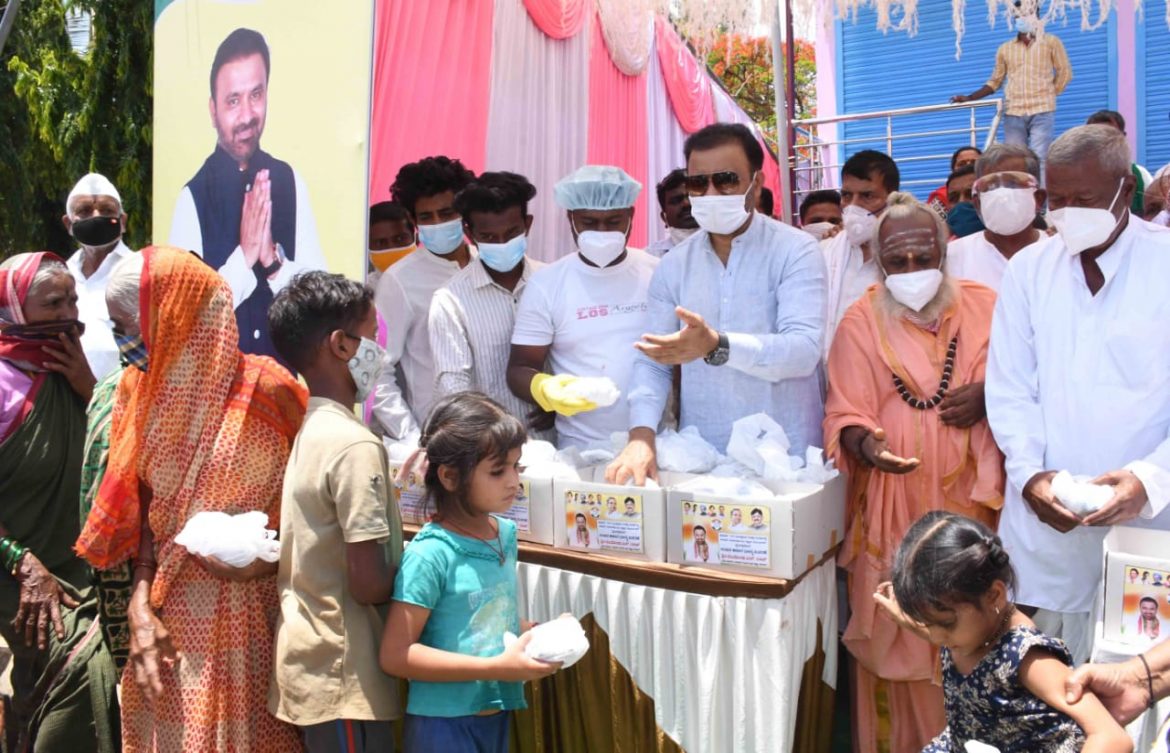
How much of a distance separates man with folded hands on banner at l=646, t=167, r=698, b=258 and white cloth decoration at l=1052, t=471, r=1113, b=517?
2.46 metres

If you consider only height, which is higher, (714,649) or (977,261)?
(977,261)

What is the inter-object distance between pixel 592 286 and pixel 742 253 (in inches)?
20.9

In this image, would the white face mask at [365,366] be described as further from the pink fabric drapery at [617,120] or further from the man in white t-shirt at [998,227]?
the pink fabric drapery at [617,120]

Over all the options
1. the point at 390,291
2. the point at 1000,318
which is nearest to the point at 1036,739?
the point at 1000,318

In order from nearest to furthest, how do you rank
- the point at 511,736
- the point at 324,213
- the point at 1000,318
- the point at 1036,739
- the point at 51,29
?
the point at 1036,739 < the point at 1000,318 < the point at 511,736 < the point at 324,213 < the point at 51,29

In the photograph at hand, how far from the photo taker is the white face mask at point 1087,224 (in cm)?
227

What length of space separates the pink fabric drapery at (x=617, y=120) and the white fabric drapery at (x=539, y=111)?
20 cm

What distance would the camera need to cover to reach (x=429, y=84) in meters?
5.11

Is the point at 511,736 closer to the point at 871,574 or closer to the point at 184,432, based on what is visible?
the point at 871,574

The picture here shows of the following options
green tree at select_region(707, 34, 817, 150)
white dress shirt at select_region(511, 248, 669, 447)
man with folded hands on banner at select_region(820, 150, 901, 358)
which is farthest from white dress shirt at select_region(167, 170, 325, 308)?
green tree at select_region(707, 34, 817, 150)

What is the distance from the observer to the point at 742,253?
2811 mm

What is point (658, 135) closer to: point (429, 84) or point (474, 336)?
point (429, 84)

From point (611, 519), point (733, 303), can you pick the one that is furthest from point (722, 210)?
point (611, 519)

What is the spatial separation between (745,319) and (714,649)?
97cm
